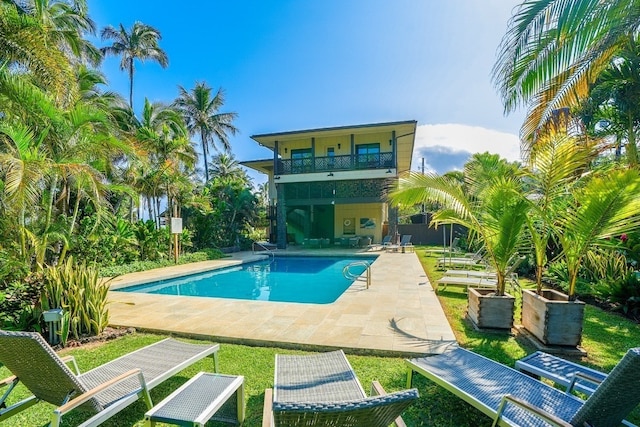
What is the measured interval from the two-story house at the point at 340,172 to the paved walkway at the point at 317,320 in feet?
35.0

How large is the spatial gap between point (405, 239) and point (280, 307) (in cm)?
1523

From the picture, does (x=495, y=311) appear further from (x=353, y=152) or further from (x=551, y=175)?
(x=353, y=152)

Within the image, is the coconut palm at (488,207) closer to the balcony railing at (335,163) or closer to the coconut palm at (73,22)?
the balcony railing at (335,163)

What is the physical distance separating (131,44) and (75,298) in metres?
27.9

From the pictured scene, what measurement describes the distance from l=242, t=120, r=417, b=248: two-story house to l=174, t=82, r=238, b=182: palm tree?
9634 millimetres

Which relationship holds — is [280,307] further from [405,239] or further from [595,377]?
[405,239]

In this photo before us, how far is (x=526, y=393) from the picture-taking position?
247 centimetres

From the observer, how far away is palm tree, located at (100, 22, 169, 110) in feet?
80.6

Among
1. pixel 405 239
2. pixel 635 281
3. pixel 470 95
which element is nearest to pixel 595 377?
pixel 635 281

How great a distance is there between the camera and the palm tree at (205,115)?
95.2 ft

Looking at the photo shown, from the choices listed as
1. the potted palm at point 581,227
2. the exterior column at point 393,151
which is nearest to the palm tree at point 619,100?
the potted palm at point 581,227

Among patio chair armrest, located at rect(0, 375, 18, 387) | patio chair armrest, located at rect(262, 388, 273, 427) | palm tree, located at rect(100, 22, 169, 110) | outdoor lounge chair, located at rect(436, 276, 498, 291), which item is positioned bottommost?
outdoor lounge chair, located at rect(436, 276, 498, 291)

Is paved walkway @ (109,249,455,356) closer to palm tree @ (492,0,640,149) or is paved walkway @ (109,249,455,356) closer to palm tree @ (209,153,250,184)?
palm tree @ (492,0,640,149)

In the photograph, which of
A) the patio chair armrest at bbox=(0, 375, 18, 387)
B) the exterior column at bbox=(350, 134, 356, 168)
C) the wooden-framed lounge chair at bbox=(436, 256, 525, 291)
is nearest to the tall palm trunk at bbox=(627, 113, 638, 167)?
the wooden-framed lounge chair at bbox=(436, 256, 525, 291)
